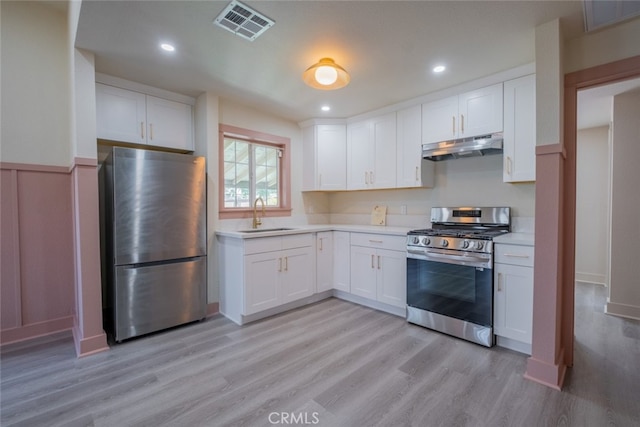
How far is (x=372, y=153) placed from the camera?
3.81 metres

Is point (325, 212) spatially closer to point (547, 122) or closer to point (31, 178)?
point (547, 122)

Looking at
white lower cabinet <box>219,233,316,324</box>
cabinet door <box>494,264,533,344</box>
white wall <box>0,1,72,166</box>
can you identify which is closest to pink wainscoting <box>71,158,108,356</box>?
white wall <box>0,1,72,166</box>

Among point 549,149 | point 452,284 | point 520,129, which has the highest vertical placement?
point 520,129

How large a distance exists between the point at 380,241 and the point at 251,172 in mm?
1886

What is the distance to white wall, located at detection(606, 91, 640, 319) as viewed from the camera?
3.06m

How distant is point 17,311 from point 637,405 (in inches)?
188

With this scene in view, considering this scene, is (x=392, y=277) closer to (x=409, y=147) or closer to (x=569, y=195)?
(x=409, y=147)

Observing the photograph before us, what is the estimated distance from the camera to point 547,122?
2018 mm

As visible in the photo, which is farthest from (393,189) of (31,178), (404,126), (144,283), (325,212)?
(31,178)

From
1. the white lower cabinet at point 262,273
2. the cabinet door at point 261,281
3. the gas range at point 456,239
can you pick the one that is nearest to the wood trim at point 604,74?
the gas range at point 456,239

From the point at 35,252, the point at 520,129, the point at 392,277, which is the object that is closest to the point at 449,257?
the point at 392,277

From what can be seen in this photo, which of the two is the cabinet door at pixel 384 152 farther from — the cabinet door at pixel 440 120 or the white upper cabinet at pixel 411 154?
the cabinet door at pixel 440 120

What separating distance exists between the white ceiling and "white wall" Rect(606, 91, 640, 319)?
159cm

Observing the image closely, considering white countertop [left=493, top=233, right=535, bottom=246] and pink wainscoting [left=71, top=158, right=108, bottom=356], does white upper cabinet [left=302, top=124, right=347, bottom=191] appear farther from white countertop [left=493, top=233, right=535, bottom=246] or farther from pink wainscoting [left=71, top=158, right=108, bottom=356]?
pink wainscoting [left=71, top=158, right=108, bottom=356]
